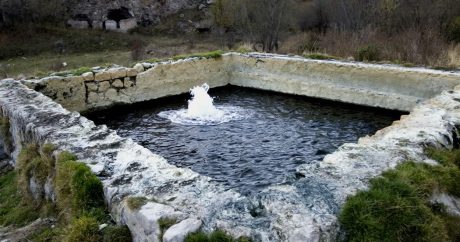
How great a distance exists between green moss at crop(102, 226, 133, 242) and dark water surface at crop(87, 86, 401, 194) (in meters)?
1.85

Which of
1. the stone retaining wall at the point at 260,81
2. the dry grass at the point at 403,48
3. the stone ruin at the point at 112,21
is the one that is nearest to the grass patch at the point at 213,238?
the stone retaining wall at the point at 260,81

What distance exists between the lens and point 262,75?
10117mm

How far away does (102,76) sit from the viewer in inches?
344

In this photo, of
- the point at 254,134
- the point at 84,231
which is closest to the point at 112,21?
the point at 254,134

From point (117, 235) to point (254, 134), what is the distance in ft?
12.9

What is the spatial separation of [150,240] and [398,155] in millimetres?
2658

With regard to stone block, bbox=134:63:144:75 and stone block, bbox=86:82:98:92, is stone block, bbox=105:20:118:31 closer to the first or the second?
stone block, bbox=134:63:144:75

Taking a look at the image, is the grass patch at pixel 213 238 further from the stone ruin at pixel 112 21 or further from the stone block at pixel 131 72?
the stone ruin at pixel 112 21

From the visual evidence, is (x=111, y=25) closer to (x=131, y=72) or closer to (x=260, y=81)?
(x=131, y=72)

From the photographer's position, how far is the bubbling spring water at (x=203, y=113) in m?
7.68

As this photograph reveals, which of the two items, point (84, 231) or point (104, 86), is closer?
point (84, 231)

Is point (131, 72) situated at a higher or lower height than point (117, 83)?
higher

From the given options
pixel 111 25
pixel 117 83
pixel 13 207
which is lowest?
pixel 13 207

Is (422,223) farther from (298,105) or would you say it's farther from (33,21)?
(33,21)
